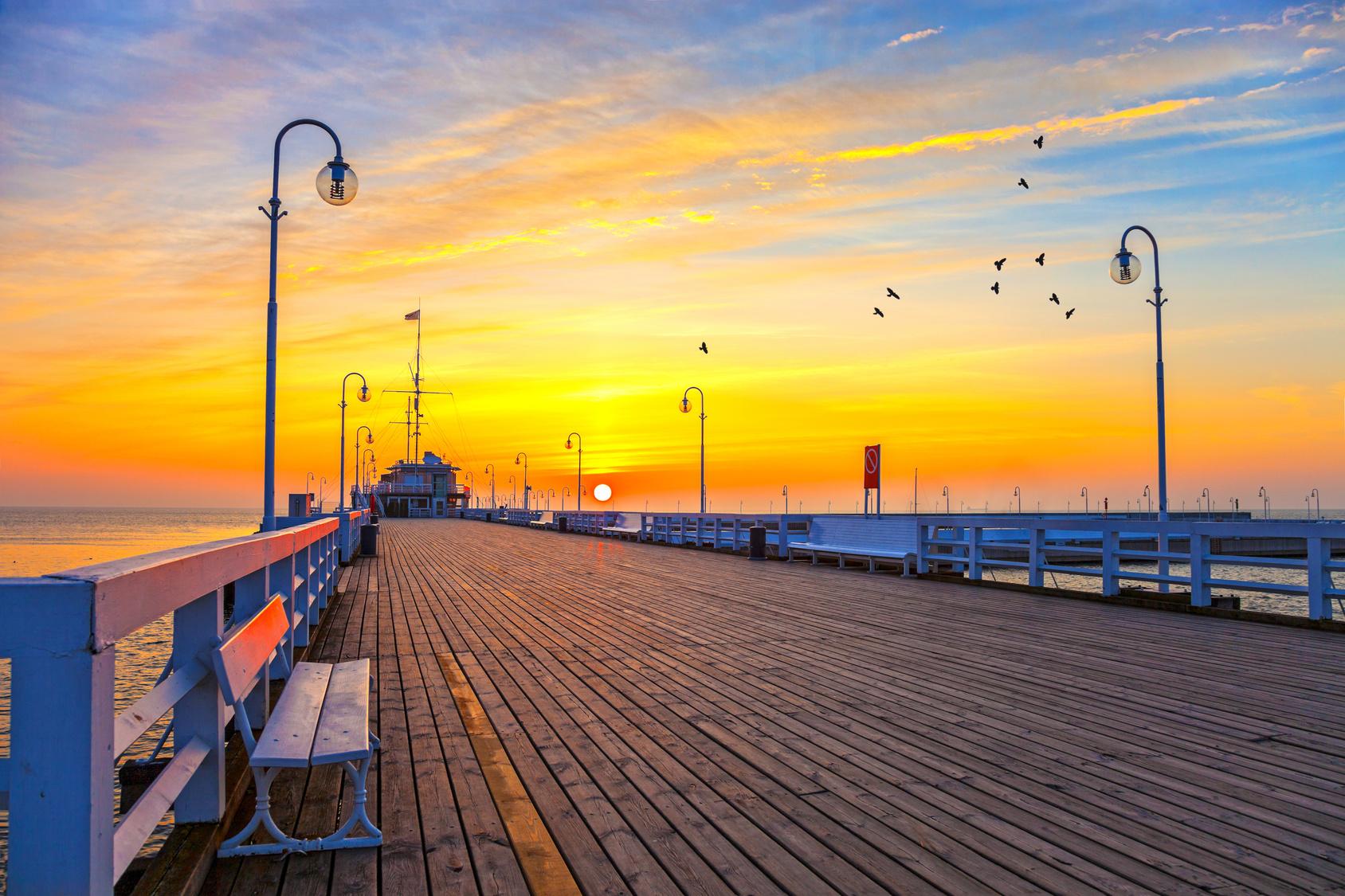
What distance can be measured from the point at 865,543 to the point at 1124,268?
622 inches

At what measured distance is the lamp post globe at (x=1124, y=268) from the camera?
53.7 ft

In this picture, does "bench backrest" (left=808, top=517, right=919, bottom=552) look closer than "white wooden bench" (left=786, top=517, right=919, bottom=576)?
No

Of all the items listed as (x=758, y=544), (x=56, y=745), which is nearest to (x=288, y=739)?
(x=56, y=745)

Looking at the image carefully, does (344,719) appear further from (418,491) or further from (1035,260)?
(418,491)

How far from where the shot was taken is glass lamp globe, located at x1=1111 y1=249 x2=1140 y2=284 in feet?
53.7

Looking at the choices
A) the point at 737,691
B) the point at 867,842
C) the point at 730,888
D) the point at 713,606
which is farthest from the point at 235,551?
the point at 713,606

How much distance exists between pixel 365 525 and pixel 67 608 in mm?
25151

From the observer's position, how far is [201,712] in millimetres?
3469

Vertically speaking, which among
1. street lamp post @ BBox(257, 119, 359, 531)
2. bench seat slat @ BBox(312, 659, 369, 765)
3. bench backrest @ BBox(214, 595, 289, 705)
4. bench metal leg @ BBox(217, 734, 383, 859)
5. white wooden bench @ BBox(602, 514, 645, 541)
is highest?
street lamp post @ BBox(257, 119, 359, 531)

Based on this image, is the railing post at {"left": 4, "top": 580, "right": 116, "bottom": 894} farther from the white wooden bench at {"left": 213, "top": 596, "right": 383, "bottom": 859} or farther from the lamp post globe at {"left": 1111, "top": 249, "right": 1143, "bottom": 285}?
the lamp post globe at {"left": 1111, "top": 249, "right": 1143, "bottom": 285}

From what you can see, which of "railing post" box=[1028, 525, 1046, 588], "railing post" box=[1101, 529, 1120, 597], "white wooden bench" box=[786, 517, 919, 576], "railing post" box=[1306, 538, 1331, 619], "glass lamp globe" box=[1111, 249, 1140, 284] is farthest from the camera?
"white wooden bench" box=[786, 517, 919, 576]

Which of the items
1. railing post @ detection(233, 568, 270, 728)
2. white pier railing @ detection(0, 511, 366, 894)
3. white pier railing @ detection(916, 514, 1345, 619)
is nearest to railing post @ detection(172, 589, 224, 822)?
white pier railing @ detection(0, 511, 366, 894)

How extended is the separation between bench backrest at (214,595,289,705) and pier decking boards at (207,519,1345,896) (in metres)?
0.67

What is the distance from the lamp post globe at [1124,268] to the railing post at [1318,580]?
7.89 metres
